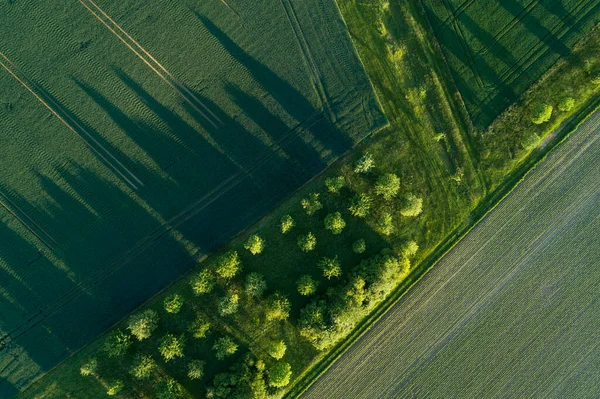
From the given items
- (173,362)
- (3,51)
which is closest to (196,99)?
(3,51)

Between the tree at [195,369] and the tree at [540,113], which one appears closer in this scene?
the tree at [195,369]

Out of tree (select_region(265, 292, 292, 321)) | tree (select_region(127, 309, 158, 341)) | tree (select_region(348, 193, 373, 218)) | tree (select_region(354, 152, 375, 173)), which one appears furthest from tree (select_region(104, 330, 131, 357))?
tree (select_region(354, 152, 375, 173))

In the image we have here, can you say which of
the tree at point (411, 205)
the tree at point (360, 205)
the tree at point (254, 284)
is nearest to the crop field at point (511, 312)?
the tree at point (411, 205)

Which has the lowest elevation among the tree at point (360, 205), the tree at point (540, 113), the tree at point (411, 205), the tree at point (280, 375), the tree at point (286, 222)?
the tree at point (280, 375)

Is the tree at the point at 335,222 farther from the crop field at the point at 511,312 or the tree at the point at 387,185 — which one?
the crop field at the point at 511,312

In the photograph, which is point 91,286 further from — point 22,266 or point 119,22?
point 119,22

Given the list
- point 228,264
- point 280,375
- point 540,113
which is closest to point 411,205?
point 540,113

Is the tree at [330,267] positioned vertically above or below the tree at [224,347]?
below
